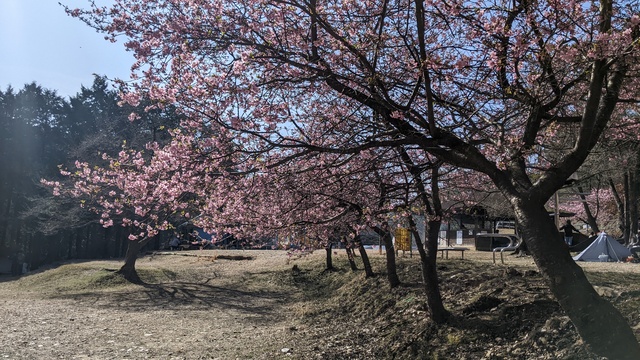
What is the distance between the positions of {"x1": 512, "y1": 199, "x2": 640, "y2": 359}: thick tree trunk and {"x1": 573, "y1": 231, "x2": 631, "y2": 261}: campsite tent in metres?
14.8

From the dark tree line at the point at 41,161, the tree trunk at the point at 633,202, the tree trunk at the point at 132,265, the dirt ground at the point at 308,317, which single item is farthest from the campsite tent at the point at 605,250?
the dark tree line at the point at 41,161

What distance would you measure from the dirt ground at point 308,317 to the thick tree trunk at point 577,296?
0.37m

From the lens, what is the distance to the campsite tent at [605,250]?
1712cm

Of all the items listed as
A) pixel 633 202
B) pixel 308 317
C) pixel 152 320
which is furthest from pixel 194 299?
pixel 633 202

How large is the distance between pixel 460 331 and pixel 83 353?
6.62 m

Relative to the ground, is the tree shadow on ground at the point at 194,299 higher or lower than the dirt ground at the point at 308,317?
lower

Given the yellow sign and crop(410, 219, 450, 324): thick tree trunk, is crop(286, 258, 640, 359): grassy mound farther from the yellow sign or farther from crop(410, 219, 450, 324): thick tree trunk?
the yellow sign

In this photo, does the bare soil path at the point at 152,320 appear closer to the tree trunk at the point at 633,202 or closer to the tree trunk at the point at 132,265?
the tree trunk at the point at 132,265

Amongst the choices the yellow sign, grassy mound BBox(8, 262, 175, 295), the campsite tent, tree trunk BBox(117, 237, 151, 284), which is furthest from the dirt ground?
the campsite tent

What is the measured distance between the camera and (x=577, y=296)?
4.30 meters

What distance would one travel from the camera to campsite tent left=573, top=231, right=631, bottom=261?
17.1 meters

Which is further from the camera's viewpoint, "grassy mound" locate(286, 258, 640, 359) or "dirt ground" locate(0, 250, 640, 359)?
"dirt ground" locate(0, 250, 640, 359)

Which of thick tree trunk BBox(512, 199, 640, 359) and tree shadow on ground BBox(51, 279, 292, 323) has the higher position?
thick tree trunk BBox(512, 199, 640, 359)

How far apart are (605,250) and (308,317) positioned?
1137 centimetres
